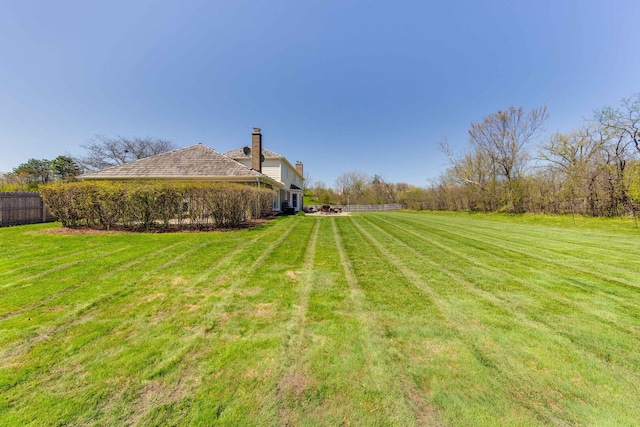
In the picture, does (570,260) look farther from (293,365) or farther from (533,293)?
(293,365)

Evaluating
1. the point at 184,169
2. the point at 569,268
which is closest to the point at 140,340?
the point at 569,268

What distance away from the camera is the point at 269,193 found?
50.5 feet

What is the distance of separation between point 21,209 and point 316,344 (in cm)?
1765

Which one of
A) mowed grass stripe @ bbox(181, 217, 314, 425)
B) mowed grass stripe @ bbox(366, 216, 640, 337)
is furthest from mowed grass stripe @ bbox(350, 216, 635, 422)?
mowed grass stripe @ bbox(181, 217, 314, 425)

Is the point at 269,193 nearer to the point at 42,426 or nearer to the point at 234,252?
the point at 234,252

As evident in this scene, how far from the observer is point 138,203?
903 cm

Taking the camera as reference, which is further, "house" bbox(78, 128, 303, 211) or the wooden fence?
"house" bbox(78, 128, 303, 211)

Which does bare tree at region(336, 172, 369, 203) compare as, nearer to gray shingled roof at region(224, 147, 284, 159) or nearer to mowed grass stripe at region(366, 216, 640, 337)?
gray shingled roof at region(224, 147, 284, 159)

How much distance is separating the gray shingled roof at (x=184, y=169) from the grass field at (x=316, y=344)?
424 inches

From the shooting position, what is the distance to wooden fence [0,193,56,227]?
11.2m

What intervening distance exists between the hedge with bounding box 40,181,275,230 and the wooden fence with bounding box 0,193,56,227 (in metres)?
4.00

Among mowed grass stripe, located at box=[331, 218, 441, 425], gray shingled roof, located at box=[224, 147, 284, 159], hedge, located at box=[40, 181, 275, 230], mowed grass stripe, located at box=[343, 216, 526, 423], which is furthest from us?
gray shingled roof, located at box=[224, 147, 284, 159]

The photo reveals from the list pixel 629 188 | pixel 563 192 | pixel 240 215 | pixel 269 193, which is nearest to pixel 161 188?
pixel 240 215

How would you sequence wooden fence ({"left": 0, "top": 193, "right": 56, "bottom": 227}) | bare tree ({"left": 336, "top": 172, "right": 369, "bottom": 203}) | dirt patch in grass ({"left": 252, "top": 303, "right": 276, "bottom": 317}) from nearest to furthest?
dirt patch in grass ({"left": 252, "top": 303, "right": 276, "bottom": 317})
wooden fence ({"left": 0, "top": 193, "right": 56, "bottom": 227})
bare tree ({"left": 336, "top": 172, "right": 369, "bottom": 203})
